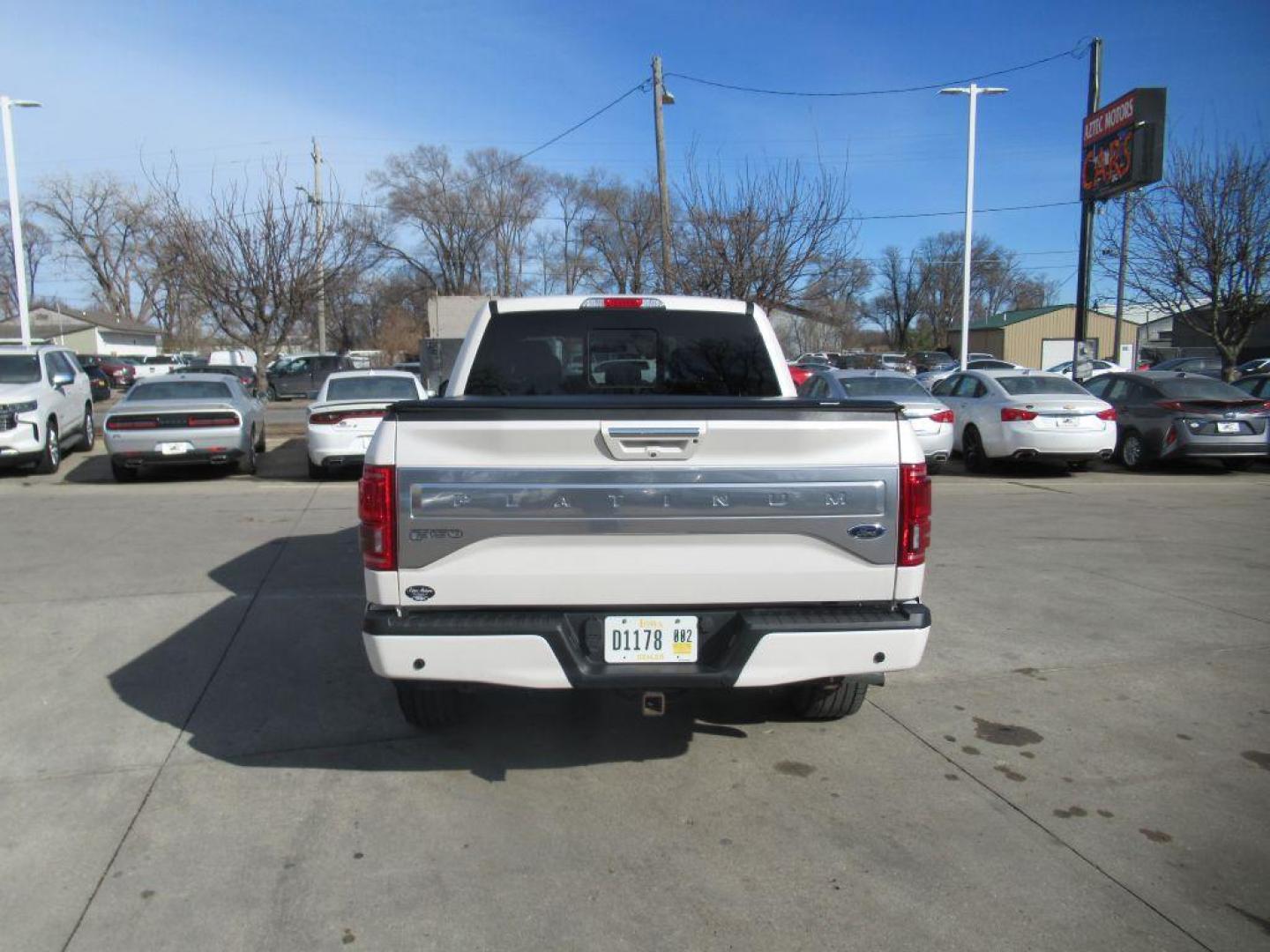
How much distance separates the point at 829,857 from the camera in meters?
3.29

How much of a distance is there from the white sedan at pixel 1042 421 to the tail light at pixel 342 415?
8.89 metres

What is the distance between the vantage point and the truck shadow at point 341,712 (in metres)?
4.14

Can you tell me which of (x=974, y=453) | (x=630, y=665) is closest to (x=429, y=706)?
(x=630, y=665)


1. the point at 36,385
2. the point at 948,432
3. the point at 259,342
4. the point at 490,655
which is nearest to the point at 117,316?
the point at 259,342

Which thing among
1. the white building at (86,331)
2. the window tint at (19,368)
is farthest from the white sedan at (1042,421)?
the white building at (86,331)

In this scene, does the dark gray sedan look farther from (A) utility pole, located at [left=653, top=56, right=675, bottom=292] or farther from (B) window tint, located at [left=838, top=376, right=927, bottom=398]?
(A) utility pole, located at [left=653, top=56, right=675, bottom=292]

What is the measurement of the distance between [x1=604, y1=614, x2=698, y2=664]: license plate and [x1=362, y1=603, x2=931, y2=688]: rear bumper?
25 mm

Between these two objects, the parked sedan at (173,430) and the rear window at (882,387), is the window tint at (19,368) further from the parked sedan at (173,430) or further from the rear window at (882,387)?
the rear window at (882,387)

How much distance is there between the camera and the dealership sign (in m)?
19.7

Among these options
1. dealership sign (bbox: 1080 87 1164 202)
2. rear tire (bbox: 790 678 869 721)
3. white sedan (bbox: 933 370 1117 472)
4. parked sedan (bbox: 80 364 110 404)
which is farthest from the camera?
parked sedan (bbox: 80 364 110 404)

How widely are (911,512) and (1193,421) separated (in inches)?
498

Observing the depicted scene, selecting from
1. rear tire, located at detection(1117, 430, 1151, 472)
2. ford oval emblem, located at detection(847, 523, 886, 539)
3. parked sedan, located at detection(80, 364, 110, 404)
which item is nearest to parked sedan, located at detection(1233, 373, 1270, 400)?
rear tire, located at detection(1117, 430, 1151, 472)

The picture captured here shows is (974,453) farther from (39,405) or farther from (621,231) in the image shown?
(621,231)

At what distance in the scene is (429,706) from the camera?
4.20 m
